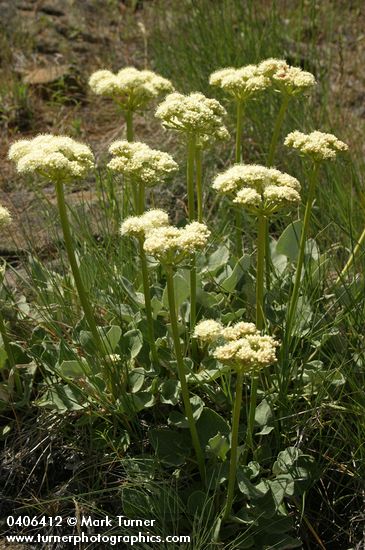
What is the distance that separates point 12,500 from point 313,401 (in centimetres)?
120

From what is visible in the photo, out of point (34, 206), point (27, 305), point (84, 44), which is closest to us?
point (27, 305)

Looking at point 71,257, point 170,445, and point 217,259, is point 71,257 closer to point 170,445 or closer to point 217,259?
point 170,445

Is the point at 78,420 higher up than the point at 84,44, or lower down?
lower down

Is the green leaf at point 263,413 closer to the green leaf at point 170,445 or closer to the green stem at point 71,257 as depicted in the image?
the green leaf at point 170,445

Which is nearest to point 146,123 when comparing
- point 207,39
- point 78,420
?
point 207,39

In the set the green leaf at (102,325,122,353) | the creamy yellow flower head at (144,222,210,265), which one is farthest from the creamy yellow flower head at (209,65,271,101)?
the green leaf at (102,325,122,353)

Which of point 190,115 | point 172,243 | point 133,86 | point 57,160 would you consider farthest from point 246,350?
point 133,86

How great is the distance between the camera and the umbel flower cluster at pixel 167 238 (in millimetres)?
2242

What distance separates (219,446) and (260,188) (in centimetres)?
89

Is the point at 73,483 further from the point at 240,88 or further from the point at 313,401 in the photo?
the point at 240,88

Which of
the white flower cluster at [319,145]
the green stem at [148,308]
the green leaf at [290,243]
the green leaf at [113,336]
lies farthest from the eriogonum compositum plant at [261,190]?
the green leaf at [290,243]

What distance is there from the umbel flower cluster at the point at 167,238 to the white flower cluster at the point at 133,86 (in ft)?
3.25

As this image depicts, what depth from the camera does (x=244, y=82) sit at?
9.99 ft

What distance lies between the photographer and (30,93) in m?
5.84
